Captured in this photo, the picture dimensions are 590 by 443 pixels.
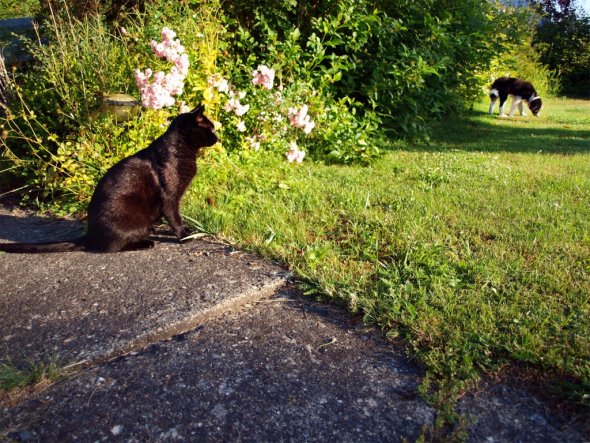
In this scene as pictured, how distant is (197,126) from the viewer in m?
3.50

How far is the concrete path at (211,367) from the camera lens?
1743mm

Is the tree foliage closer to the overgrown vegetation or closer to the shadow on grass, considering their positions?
the shadow on grass

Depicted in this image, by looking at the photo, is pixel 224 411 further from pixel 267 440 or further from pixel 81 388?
pixel 81 388

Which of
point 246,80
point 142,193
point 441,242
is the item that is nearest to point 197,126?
point 142,193

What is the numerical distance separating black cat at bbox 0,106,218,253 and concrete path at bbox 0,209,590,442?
27cm

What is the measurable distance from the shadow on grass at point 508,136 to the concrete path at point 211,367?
4791mm

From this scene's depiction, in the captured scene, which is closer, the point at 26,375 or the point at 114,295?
the point at 26,375

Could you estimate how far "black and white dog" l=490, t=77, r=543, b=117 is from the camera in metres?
10.2

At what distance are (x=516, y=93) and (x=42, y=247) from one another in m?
9.94

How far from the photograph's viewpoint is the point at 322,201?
3.98 meters

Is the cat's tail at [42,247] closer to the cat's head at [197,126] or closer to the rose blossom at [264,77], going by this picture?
the cat's head at [197,126]

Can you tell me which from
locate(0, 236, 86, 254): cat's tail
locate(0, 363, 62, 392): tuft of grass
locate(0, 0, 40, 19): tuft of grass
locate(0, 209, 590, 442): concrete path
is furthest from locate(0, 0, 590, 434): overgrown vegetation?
locate(0, 0, 40, 19): tuft of grass

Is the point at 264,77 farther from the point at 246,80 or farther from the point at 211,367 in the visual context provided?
the point at 211,367

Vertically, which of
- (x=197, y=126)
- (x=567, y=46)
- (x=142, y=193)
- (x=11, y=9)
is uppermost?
(x=11, y=9)
